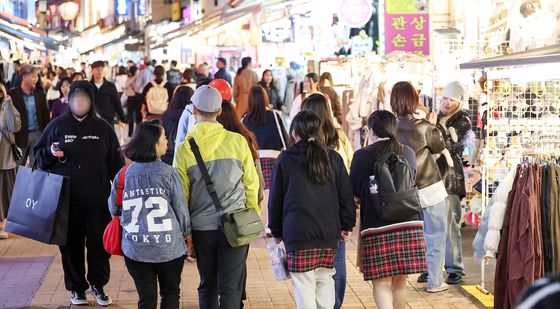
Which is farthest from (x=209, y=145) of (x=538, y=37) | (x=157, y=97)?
(x=157, y=97)

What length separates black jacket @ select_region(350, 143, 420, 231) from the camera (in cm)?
686

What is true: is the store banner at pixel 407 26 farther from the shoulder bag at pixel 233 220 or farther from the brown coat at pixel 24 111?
the shoulder bag at pixel 233 220

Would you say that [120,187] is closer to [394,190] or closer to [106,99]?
[394,190]

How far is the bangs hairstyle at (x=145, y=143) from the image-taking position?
6.39 m

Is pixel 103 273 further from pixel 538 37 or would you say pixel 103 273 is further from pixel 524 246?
pixel 538 37

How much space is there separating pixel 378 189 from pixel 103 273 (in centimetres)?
278

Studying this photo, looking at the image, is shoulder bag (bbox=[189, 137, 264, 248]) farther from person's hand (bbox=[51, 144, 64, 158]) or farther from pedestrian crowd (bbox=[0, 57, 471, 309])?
person's hand (bbox=[51, 144, 64, 158])

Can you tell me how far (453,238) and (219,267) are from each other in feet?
10.9

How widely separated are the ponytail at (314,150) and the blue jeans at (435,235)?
7.52 feet

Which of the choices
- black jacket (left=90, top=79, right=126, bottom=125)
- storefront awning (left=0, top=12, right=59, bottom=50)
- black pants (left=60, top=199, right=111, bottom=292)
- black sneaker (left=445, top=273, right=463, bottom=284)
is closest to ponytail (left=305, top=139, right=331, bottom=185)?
black pants (left=60, top=199, right=111, bottom=292)

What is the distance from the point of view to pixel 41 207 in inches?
313

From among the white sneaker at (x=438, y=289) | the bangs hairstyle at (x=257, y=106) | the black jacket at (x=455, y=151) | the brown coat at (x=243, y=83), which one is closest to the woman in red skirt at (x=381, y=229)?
the white sneaker at (x=438, y=289)

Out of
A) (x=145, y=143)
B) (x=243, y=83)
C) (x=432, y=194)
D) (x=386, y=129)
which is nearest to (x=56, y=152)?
(x=145, y=143)

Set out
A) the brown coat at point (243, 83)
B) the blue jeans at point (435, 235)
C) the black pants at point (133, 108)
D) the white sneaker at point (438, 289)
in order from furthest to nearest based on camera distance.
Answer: the black pants at point (133, 108) → the brown coat at point (243, 83) → the white sneaker at point (438, 289) → the blue jeans at point (435, 235)
